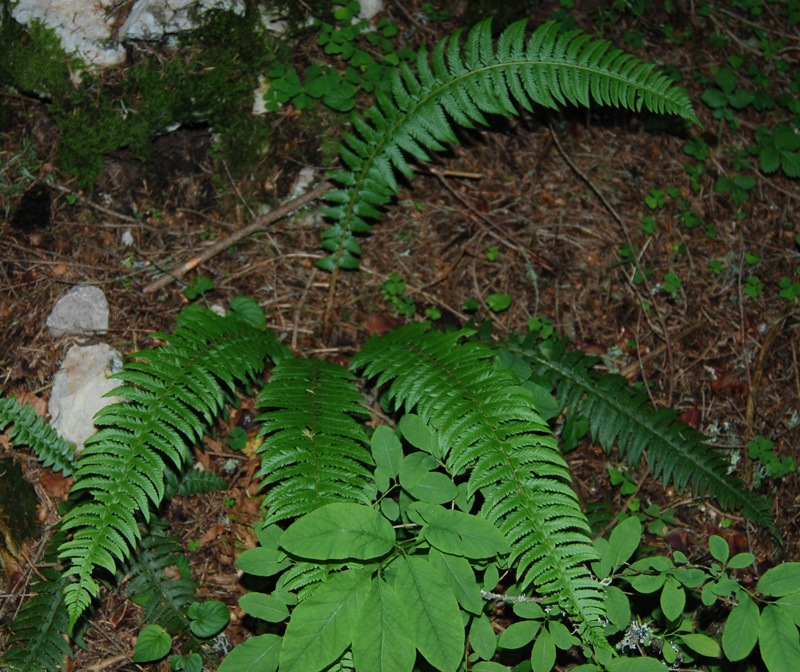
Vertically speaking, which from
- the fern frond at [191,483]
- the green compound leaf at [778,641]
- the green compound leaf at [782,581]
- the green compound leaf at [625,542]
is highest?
the green compound leaf at [782,581]

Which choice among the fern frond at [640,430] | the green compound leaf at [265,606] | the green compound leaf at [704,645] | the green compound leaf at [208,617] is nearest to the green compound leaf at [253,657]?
the green compound leaf at [265,606]

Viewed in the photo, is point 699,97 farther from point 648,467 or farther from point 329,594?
point 329,594

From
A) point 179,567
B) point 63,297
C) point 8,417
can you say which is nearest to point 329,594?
point 179,567

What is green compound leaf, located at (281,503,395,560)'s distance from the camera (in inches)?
69.2

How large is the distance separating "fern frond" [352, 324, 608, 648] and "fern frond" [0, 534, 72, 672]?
1.55 meters

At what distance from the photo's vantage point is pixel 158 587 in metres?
2.51

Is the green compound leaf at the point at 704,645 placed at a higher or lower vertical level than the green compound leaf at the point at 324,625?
lower

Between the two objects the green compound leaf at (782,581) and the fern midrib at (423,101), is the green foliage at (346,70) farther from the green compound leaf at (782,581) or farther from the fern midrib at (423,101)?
the green compound leaf at (782,581)

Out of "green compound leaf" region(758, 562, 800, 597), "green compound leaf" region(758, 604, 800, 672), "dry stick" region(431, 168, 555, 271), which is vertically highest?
"dry stick" region(431, 168, 555, 271)

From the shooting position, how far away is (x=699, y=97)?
12.9 feet

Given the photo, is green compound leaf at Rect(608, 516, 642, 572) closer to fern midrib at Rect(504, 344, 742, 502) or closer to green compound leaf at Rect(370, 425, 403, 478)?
green compound leaf at Rect(370, 425, 403, 478)

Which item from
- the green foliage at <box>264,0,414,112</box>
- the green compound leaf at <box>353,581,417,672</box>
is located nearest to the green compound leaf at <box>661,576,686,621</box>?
the green compound leaf at <box>353,581,417,672</box>

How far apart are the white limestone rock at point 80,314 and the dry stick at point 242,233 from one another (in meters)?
0.25

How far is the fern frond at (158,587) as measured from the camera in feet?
8.09
